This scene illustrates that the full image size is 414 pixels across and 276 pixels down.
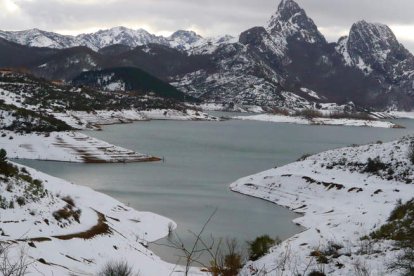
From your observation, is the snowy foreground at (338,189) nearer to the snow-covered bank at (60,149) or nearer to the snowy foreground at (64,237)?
the snowy foreground at (64,237)

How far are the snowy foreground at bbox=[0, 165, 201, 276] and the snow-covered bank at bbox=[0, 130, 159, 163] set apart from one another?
140 feet

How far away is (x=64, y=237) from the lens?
883 inches

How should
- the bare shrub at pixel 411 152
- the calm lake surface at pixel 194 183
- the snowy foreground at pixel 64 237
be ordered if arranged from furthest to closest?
the bare shrub at pixel 411 152
the calm lake surface at pixel 194 183
the snowy foreground at pixel 64 237

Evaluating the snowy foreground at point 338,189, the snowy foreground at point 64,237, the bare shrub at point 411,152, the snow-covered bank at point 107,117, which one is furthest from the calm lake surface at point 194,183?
the snow-covered bank at point 107,117

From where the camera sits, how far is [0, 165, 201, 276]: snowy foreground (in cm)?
1821

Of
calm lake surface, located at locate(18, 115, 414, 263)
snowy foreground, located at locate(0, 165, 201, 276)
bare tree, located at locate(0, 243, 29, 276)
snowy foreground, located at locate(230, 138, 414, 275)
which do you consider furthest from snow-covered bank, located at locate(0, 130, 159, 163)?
bare tree, located at locate(0, 243, 29, 276)

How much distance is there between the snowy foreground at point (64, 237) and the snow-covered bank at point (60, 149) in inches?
1677

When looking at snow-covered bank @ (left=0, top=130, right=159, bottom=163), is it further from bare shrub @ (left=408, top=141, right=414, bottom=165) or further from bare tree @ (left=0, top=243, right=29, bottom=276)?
bare tree @ (left=0, top=243, right=29, bottom=276)

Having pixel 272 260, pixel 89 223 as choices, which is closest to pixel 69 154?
pixel 89 223

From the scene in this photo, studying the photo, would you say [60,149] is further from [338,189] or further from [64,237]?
[64,237]

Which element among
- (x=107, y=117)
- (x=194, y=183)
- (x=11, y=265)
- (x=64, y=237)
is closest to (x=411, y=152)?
(x=194, y=183)

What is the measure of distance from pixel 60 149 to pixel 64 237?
185 ft

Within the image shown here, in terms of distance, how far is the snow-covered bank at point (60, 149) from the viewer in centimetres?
7431

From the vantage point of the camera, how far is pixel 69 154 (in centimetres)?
7525
